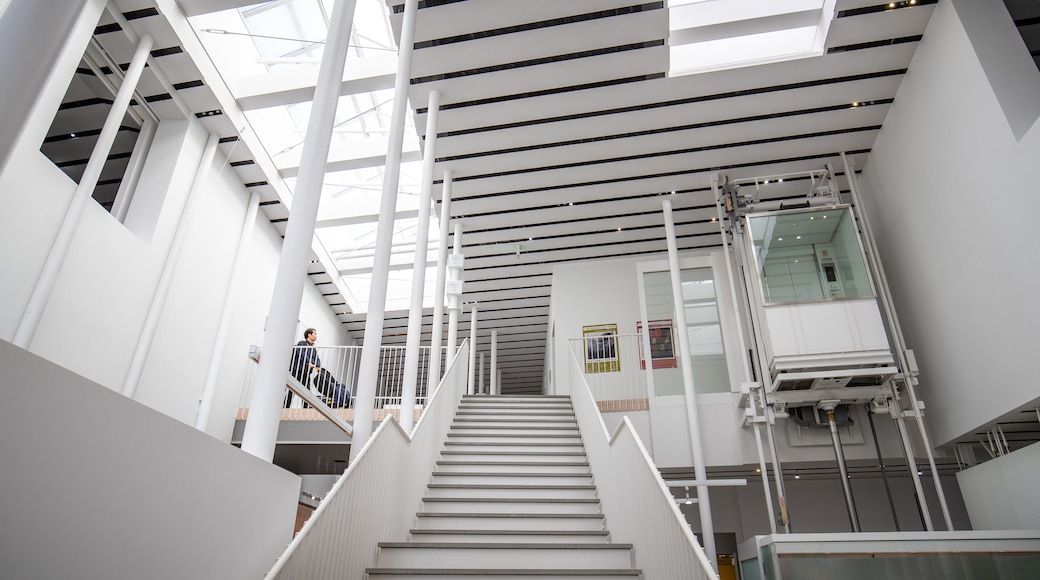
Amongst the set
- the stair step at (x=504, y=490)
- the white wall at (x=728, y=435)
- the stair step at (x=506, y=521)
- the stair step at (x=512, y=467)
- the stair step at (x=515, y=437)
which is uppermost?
the white wall at (x=728, y=435)

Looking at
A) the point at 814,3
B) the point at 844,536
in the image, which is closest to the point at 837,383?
the point at 844,536

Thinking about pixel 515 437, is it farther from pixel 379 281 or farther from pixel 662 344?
pixel 662 344

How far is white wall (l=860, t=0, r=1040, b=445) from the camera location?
6.23 meters

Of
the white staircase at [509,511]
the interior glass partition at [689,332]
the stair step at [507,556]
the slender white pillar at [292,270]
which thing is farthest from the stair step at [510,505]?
the interior glass partition at [689,332]

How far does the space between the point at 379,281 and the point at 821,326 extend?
6.21 metres

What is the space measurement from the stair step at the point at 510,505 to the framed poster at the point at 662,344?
4408mm

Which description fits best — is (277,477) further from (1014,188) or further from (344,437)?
(1014,188)

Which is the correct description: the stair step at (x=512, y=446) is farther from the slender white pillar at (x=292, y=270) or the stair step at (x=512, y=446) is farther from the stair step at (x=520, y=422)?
the slender white pillar at (x=292, y=270)

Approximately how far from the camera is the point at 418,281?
7.69 metres

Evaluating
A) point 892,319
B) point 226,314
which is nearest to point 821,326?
point 892,319

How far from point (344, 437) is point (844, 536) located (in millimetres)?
6823

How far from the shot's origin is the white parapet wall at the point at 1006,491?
6762 millimetres

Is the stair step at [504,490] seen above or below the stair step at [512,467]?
below

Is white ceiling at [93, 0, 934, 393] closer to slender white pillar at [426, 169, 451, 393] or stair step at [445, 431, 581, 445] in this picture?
slender white pillar at [426, 169, 451, 393]
